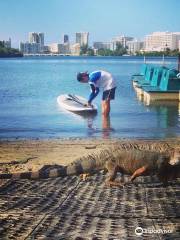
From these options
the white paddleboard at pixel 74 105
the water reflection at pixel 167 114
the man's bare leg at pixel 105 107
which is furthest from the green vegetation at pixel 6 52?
the man's bare leg at pixel 105 107

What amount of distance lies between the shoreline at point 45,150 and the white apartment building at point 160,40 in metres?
138

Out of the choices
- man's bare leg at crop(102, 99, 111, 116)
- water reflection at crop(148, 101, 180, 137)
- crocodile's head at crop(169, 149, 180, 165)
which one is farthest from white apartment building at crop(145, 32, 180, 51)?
crocodile's head at crop(169, 149, 180, 165)

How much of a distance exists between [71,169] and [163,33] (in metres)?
173

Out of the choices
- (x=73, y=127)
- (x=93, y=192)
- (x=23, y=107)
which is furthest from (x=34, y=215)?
(x=23, y=107)

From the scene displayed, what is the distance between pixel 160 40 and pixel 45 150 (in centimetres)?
17082

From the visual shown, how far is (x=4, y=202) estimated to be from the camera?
625cm

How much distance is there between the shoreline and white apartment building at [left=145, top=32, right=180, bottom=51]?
138 metres

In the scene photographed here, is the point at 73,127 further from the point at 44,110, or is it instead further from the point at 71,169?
the point at 71,169

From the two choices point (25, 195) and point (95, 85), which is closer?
point (25, 195)

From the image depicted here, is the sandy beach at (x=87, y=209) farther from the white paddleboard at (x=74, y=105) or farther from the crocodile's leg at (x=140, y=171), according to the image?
the white paddleboard at (x=74, y=105)

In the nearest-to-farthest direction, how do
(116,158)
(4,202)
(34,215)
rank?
(34,215) → (4,202) → (116,158)

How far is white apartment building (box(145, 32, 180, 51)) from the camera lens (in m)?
155

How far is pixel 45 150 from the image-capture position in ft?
43.7

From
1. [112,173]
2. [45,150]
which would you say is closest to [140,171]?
[112,173]
